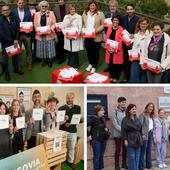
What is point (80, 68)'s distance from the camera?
794cm

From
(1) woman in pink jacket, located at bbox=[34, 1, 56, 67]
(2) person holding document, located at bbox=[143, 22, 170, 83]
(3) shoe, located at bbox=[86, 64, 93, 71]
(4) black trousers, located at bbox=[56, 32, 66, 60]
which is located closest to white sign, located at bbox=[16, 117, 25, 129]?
(2) person holding document, located at bbox=[143, 22, 170, 83]

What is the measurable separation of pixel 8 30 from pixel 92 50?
1.37 m

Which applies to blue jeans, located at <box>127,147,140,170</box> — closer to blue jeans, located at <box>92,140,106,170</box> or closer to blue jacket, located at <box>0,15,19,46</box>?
blue jeans, located at <box>92,140,106,170</box>

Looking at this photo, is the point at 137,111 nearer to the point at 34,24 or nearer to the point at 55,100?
the point at 55,100

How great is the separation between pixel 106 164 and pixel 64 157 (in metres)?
0.36

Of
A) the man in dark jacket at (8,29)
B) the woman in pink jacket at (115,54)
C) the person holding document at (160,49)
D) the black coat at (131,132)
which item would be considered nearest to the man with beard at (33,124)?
the black coat at (131,132)

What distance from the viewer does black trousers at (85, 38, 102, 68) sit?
7523 mm

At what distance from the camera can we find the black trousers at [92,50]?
24.7 ft

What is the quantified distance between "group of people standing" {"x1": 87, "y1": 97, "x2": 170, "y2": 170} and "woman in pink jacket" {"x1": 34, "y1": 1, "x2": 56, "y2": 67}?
3706 millimetres

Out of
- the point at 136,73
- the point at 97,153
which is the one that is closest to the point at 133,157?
the point at 97,153

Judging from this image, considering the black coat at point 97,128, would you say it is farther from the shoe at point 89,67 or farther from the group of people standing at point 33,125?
the shoe at point 89,67

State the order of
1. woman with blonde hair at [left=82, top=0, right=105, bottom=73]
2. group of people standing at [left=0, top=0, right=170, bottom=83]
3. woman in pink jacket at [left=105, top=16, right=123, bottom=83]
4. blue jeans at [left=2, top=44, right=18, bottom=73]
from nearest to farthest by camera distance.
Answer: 1. group of people standing at [left=0, top=0, right=170, bottom=83]
2. woman in pink jacket at [left=105, top=16, right=123, bottom=83]
3. woman with blonde hair at [left=82, top=0, right=105, bottom=73]
4. blue jeans at [left=2, top=44, right=18, bottom=73]

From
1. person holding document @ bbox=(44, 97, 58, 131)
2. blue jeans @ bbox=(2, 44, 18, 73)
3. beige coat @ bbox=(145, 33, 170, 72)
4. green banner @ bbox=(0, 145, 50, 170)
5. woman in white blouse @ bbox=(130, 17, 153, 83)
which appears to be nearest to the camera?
green banner @ bbox=(0, 145, 50, 170)

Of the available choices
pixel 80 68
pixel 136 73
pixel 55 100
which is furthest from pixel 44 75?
pixel 55 100
